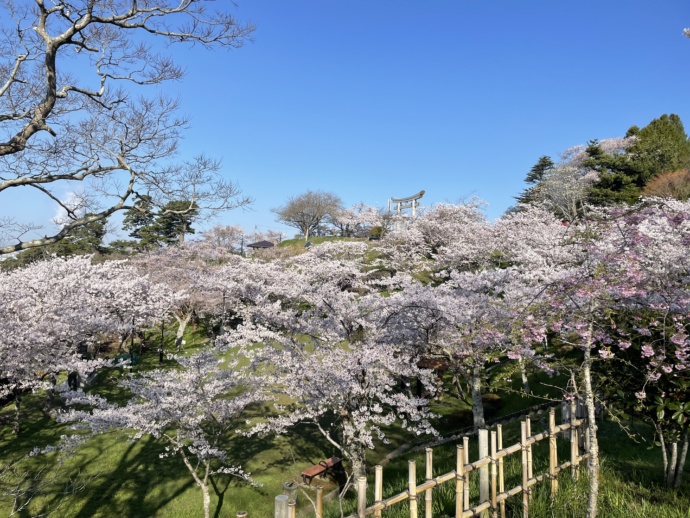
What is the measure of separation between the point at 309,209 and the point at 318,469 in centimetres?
5365

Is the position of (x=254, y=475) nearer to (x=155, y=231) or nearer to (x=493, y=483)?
(x=493, y=483)

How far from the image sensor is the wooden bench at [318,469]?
11.1m

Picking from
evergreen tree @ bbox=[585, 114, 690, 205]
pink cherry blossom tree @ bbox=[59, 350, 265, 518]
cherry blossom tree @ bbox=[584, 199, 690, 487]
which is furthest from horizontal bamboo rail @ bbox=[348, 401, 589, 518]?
evergreen tree @ bbox=[585, 114, 690, 205]

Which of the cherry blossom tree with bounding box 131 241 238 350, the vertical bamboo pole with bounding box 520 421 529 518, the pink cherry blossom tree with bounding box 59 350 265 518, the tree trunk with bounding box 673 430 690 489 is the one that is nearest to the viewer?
the vertical bamboo pole with bounding box 520 421 529 518

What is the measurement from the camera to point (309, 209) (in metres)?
63.1

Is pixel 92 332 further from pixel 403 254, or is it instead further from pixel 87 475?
pixel 403 254

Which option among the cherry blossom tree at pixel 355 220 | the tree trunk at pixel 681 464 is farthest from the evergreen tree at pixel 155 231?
the tree trunk at pixel 681 464

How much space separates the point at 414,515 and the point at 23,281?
853 inches

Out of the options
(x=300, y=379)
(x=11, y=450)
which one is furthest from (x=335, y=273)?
(x=11, y=450)

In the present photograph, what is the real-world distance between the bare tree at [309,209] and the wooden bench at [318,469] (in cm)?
5083

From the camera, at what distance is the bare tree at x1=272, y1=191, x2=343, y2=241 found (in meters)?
63.1

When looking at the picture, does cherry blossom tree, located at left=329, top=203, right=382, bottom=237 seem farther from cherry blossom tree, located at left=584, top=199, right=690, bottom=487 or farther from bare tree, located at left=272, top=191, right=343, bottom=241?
cherry blossom tree, located at left=584, top=199, right=690, bottom=487

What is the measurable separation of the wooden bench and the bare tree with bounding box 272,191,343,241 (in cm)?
5083

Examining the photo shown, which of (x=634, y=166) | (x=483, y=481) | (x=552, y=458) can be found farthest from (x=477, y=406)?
(x=634, y=166)
